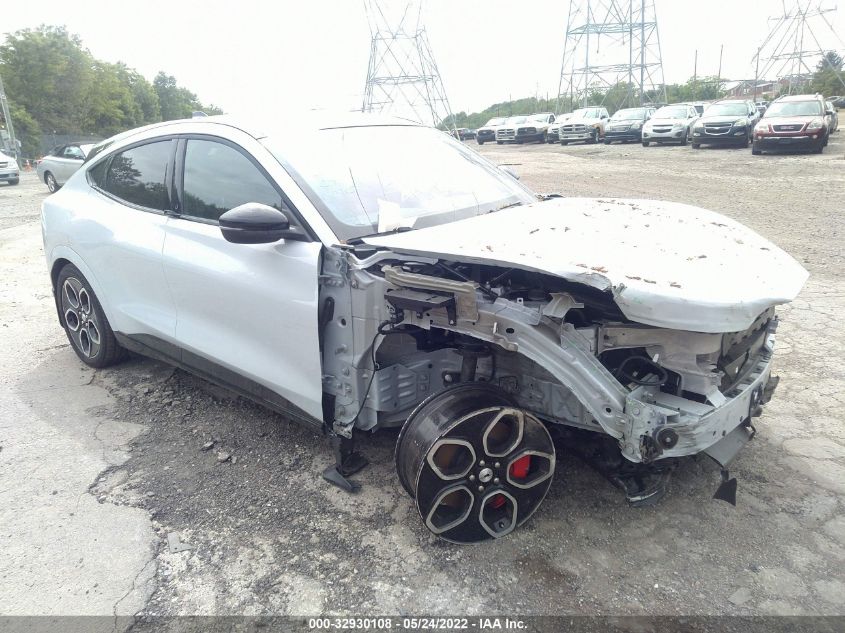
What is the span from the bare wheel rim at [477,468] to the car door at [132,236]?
6.39 ft

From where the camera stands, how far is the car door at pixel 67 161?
1725 centimetres

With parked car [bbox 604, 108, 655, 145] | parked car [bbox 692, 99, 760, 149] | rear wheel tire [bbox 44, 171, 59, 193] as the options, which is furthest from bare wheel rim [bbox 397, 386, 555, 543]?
parked car [bbox 604, 108, 655, 145]

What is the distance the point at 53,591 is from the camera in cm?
256

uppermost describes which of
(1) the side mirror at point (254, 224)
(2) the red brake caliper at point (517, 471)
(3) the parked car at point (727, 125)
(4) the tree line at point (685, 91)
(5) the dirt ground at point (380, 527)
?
(4) the tree line at point (685, 91)

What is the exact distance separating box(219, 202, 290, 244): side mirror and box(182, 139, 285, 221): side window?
0.24m

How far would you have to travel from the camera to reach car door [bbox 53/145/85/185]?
56.6 ft

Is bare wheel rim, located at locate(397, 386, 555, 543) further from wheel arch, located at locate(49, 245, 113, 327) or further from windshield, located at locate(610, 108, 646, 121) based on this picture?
windshield, located at locate(610, 108, 646, 121)

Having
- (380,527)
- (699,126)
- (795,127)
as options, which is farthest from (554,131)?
(380,527)

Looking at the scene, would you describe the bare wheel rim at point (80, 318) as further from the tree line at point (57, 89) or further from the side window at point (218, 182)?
the tree line at point (57, 89)

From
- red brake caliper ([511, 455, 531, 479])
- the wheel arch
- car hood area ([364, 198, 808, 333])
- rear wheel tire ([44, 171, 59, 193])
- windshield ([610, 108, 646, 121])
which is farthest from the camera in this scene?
windshield ([610, 108, 646, 121])

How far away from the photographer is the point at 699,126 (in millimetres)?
20672

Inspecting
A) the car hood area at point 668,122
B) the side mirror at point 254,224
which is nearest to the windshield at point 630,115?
the car hood area at point 668,122

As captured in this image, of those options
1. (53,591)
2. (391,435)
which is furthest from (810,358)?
(53,591)

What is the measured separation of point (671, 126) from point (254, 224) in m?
22.9
